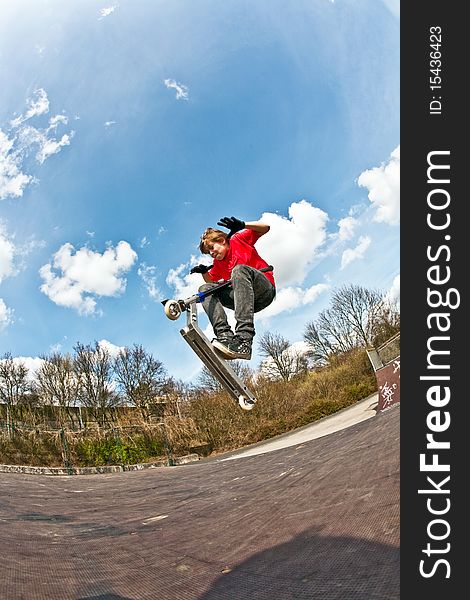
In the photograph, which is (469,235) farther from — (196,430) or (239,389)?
(196,430)

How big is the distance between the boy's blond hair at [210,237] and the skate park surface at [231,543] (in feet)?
4.83

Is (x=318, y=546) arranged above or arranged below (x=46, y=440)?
below

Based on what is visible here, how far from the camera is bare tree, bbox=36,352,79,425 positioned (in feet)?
60.6

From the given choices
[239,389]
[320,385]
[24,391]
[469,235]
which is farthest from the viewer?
[24,391]

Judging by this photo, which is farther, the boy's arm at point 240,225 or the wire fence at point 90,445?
the wire fence at point 90,445

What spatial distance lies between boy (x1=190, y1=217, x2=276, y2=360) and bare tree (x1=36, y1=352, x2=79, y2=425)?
17.6 metres

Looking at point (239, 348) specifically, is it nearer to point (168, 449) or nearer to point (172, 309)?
point (172, 309)

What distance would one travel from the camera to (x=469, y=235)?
5.67 feet

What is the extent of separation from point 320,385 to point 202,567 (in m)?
13.3

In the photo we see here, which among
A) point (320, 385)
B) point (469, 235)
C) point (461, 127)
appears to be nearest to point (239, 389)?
point (469, 235)

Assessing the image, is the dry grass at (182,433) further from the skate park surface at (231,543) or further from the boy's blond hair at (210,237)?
the boy's blond hair at (210,237)

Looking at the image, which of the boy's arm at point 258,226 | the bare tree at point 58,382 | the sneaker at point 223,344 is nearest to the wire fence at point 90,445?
the bare tree at point 58,382

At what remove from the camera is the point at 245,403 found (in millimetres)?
2252

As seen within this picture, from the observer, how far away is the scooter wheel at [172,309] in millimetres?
2055
